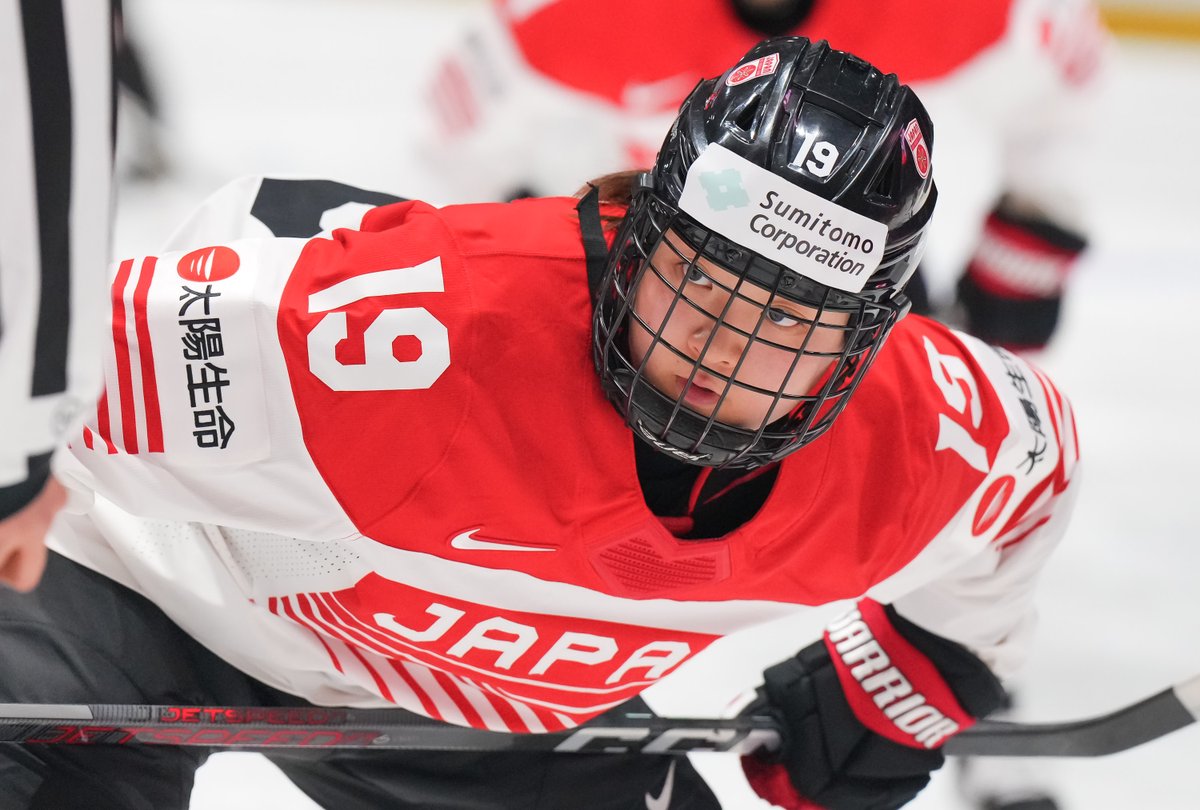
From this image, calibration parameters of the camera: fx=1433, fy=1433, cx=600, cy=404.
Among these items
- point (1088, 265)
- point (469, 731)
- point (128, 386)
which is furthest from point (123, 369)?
point (1088, 265)

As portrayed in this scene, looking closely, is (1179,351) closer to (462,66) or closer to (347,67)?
(462,66)

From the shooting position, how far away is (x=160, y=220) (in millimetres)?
2857

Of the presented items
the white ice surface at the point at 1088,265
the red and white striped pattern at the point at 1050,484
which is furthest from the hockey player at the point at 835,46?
the red and white striped pattern at the point at 1050,484

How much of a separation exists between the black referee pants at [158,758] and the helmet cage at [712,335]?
0.48m

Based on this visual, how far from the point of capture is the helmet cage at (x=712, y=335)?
105 centimetres

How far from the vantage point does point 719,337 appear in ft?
3.51

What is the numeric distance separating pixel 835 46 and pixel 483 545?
3.86 ft

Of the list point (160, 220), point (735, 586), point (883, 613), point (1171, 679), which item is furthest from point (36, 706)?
point (160, 220)

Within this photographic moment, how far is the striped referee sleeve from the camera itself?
0.65 m

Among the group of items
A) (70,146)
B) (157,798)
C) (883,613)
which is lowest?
(157,798)

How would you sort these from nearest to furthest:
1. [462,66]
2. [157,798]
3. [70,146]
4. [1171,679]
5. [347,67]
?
1. [70,146]
2. [157,798]
3. [1171,679]
4. [462,66]
5. [347,67]

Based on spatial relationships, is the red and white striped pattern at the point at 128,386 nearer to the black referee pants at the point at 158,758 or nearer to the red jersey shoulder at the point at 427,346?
the red jersey shoulder at the point at 427,346

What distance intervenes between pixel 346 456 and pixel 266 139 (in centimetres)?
231

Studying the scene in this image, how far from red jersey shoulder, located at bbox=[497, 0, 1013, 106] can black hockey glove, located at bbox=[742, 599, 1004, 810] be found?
93cm
